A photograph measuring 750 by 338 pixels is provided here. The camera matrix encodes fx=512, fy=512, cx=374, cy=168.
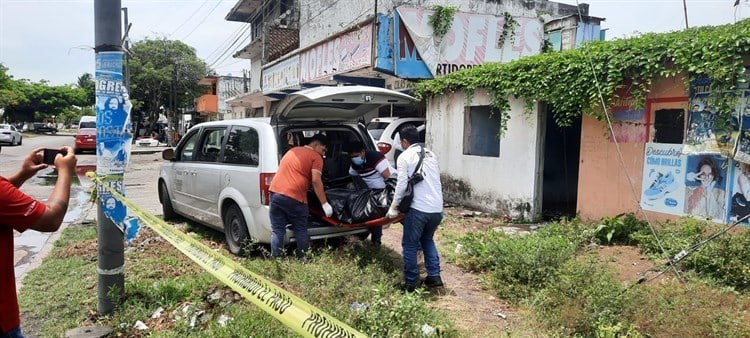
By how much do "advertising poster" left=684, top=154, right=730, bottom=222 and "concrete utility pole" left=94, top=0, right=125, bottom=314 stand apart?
20.6 feet

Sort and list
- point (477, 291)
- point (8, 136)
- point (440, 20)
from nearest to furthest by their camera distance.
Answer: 1. point (477, 291)
2. point (440, 20)
3. point (8, 136)

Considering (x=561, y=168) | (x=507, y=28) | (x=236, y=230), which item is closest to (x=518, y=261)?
(x=236, y=230)

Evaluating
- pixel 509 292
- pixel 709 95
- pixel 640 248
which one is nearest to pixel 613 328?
pixel 509 292

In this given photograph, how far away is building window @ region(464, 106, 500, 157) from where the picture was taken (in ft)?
31.2

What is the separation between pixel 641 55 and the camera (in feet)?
21.2

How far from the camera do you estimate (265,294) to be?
299 centimetres

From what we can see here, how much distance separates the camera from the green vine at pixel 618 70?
567cm

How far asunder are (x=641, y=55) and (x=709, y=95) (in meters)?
0.93

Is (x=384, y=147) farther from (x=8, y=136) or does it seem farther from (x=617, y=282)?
(x=8, y=136)

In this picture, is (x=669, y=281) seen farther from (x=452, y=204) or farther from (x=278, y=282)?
(x=452, y=204)

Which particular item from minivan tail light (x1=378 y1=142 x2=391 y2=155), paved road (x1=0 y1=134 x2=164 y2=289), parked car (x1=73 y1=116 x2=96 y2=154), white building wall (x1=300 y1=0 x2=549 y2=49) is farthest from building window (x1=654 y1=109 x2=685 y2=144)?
parked car (x1=73 y1=116 x2=96 y2=154)

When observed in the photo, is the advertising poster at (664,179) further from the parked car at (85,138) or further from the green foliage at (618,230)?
the parked car at (85,138)

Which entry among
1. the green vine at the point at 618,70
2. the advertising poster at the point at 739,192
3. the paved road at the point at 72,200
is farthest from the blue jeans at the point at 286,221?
the advertising poster at the point at 739,192

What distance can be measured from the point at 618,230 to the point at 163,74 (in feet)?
130
